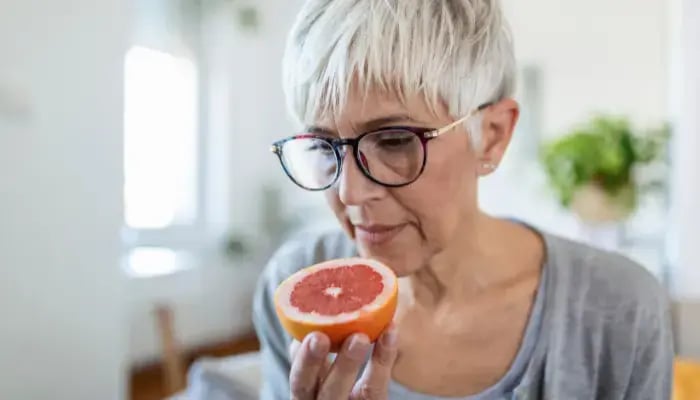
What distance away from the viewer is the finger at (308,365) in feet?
2.04

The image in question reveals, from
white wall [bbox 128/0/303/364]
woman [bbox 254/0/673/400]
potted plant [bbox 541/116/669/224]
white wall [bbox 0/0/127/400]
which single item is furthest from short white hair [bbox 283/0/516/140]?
white wall [bbox 128/0/303/364]

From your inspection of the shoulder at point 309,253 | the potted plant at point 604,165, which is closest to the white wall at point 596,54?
the potted plant at point 604,165

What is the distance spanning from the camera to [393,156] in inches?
30.4

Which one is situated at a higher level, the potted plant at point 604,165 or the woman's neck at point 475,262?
the potted plant at point 604,165

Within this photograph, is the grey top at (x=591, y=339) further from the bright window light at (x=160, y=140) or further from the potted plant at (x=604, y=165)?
the bright window light at (x=160, y=140)

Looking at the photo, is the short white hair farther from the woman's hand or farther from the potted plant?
the potted plant

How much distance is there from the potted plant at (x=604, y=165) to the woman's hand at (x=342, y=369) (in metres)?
1.52

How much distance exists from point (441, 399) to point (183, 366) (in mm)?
2100

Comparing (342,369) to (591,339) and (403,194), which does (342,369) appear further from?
(591,339)

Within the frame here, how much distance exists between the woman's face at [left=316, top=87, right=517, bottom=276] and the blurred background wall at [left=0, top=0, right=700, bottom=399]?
1.17 m

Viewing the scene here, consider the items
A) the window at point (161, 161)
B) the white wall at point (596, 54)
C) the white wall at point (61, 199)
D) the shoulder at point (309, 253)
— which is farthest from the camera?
the window at point (161, 161)

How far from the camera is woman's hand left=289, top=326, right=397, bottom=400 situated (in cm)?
63

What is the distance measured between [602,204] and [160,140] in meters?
Answer: 1.79

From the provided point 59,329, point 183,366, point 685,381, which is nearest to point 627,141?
point 685,381
